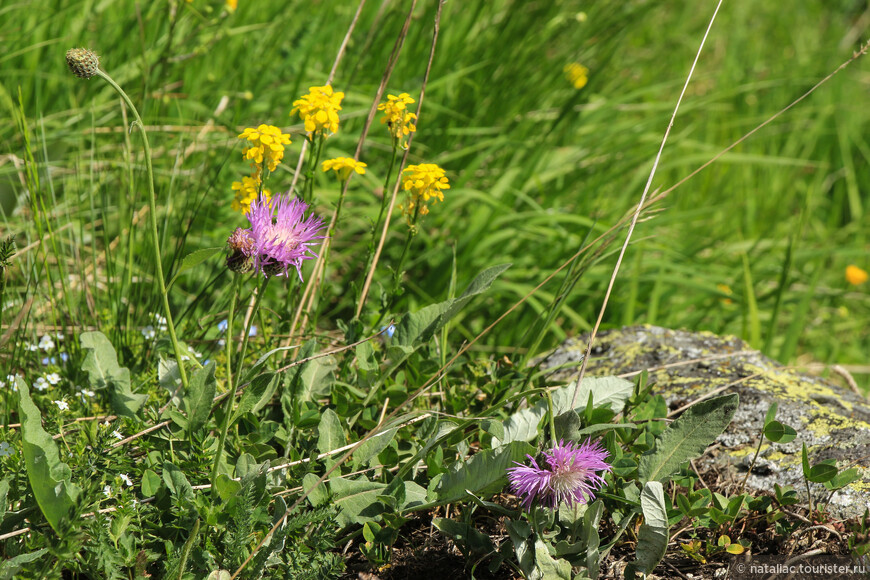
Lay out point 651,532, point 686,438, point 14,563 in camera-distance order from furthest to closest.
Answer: point 686,438
point 651,532
point 14,563

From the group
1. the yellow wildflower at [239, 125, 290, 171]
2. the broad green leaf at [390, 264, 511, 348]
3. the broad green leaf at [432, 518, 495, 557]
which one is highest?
the yellow wildflower at [239, 125, 290, 171]

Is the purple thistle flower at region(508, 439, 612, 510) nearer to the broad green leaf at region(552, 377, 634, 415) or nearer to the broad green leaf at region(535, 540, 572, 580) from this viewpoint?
the broad green leaf at region(535, 540, 572, 580)

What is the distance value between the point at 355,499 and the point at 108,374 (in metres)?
0.54

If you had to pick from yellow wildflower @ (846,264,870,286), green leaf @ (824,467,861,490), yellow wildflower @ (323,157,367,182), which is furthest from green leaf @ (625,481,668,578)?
yellow wildflower @ (846,264,870,286)

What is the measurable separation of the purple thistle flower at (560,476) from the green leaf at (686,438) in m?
0.17

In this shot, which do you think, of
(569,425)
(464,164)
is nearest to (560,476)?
(569,425)

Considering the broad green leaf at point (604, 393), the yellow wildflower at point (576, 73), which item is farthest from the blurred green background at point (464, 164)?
the broad green leaf at point (604, 393)

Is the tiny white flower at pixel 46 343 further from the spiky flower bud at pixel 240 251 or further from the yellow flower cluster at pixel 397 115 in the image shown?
the yellow flower cluster at pixel 397 115

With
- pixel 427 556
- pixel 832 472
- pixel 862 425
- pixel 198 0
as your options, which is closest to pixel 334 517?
pixel 427 556

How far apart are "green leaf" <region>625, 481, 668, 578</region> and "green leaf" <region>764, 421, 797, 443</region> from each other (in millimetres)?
280

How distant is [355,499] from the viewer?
1.16 metres

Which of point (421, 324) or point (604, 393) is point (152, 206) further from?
point (604, 393)

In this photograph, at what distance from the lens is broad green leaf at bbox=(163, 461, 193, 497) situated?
1.09 m

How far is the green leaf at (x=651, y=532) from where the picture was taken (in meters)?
1.07
